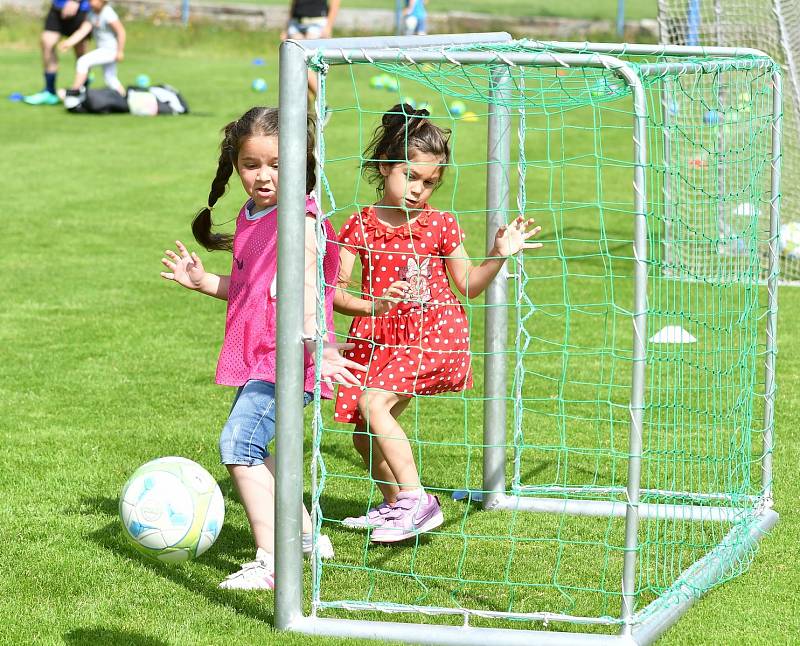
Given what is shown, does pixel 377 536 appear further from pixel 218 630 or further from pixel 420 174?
pixel 420 174

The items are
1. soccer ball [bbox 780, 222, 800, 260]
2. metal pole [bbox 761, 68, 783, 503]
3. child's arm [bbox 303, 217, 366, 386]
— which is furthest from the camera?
soccer ball [bbox 780, 222, 800, 260]

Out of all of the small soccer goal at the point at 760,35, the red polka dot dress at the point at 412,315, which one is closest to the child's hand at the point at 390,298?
the red polka dot dress at the point at 412,315

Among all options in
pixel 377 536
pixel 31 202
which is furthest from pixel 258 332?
pixel 31 202

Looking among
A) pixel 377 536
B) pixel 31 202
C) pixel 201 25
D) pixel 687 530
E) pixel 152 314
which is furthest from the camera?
pixel 201 25

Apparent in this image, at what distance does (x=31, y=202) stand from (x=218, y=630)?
9054mm

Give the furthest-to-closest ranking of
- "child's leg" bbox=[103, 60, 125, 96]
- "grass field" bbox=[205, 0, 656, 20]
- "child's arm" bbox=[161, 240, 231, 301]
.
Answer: "grass field" bbox=[205, 0, 656, 20]
"child's leg" bbox=[103, 60, 125, 96]
"child's arm" bbox=[161, 240, 231, 301]

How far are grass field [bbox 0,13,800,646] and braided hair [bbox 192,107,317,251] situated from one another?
1.09 metres

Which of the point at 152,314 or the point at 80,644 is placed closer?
the point at 80,644

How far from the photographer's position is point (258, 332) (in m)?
4.26

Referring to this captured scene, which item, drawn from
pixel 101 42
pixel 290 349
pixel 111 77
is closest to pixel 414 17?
pixel 111 77

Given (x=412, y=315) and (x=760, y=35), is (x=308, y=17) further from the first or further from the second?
(x=412, y=315)

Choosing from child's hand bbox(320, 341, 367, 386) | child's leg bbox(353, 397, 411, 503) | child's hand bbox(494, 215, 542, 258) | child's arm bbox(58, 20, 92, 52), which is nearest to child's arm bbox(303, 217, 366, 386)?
child's hand bbox(320, 341, 367, 386)

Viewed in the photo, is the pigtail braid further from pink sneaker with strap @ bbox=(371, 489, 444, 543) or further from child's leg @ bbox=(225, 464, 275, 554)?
pink sneaker with strap @ bbox=(371, 489, 444, 543)

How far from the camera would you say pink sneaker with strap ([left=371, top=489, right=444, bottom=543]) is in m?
4.51
